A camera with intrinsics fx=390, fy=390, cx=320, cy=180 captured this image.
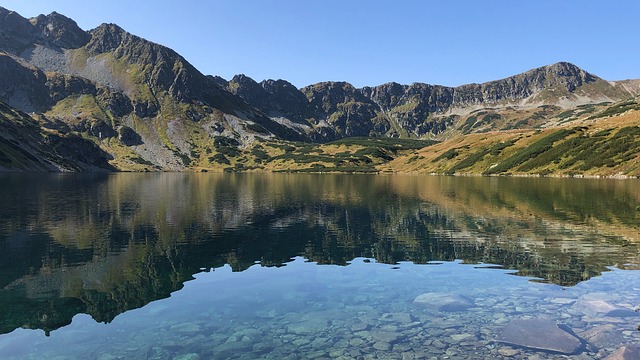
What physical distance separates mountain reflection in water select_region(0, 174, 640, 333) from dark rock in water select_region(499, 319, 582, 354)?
10.0 meters

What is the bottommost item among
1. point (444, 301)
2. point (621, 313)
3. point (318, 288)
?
point (318, 288)

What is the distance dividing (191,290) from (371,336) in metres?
14.9

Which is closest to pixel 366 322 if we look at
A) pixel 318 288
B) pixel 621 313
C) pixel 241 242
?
pixel 318 288

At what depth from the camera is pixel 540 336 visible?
19281 mm

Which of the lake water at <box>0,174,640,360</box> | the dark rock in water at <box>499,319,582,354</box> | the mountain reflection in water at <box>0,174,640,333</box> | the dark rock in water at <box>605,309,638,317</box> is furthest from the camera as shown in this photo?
the mountain reflection in water at <box>0,174,640,333</box>

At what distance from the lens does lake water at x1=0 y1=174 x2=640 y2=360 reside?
19.0 metres

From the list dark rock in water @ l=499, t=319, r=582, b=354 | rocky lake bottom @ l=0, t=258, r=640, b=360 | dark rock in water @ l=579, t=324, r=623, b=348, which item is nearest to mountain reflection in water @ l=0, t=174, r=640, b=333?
rocky lake bottom @ l=0, t=258, r=640, b=360

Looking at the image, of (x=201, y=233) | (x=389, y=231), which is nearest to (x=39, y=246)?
(x=201, y=233)

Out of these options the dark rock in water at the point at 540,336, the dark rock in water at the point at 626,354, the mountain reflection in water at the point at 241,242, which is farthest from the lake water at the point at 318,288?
the dark rock in water at the point at 626,354

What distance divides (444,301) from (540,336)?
665 centimetres

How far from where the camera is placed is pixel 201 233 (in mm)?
50594

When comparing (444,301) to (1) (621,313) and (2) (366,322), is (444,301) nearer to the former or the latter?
(2) (366,322)

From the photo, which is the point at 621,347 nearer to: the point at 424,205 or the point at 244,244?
the point at 244,244

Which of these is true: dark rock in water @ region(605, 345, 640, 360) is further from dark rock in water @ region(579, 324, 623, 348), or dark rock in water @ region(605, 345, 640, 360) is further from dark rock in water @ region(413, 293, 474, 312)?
dark rock in water @ region(413, 293, 474, 312)
